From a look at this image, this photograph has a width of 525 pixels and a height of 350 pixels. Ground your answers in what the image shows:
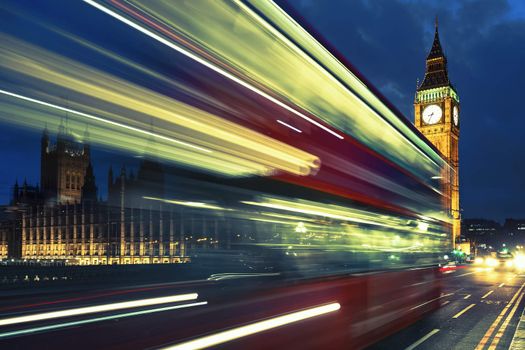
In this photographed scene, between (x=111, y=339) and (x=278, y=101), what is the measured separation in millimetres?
2923

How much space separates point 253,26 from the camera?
4891 millimetres

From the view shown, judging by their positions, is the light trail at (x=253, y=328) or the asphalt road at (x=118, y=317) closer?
the asphalt road at (x=118, y=317)

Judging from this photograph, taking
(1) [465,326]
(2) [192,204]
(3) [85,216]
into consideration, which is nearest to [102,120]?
(3) [85,216]

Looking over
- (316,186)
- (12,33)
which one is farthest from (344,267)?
(12,33)

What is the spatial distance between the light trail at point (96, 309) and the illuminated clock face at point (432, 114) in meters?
98.6

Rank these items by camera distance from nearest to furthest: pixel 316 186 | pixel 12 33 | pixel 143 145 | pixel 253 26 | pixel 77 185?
1. pixel 12 33
2. pixel 77 185
3. pixel 143 145
4. pixel 253 26
5. pixel 316 186

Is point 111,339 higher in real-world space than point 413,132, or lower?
lower

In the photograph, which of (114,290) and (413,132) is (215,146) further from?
(413,132)

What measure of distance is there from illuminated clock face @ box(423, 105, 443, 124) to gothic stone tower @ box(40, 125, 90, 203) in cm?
9929

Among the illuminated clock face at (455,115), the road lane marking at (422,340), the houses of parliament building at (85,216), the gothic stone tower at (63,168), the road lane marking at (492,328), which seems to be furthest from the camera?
the illuminated clock face at (455,115)

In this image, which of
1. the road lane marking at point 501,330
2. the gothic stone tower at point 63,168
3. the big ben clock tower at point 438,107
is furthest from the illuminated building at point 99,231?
the big ben clock tower at point 438,107

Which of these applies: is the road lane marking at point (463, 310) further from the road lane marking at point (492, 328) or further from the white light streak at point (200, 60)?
the white light streak at point (200, 60)

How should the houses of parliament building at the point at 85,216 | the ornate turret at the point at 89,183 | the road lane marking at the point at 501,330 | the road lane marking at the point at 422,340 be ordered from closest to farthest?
the houses of parliament building at the point at 85,216 → the ornate turret at the point at 89,183 → the road lane marking at the point at 422,340 → the road lane marking at the point at 501,330

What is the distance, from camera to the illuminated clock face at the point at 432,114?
96188 millimetres
